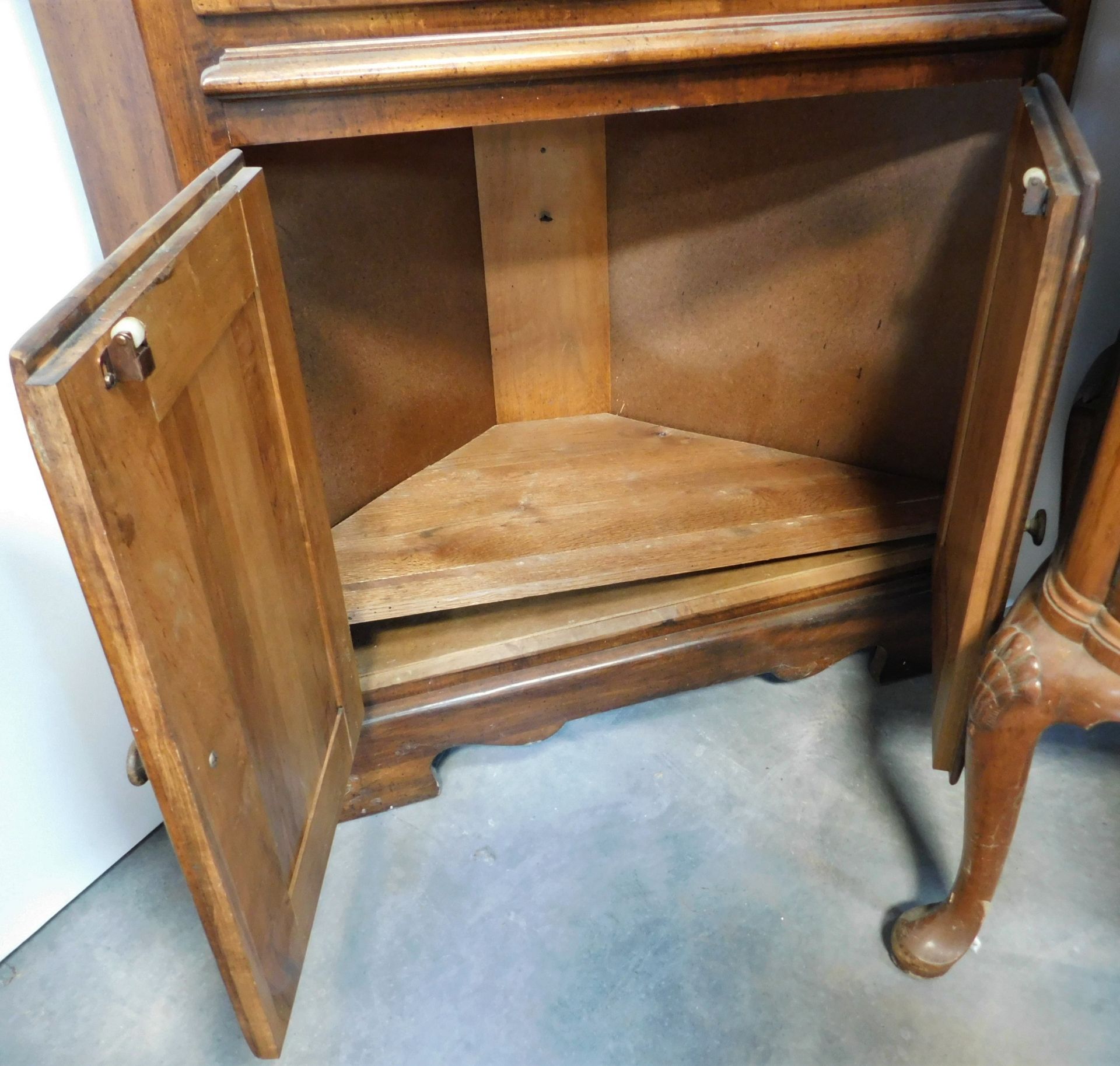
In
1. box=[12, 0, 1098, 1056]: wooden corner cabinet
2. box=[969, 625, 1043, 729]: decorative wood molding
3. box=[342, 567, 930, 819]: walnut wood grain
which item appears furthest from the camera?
box=[342, 567, 930, 819]: walnut wood grain

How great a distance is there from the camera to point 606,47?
84 cm

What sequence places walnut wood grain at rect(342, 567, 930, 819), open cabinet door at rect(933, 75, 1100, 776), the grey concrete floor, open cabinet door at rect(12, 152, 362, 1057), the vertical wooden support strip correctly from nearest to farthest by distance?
open cabinet door at rect(12, 152, 362, 1057) < open cabinet door at rect(933, 75, 1100, 776) < the grey concrete floor < walnut wood grain at rect(342, 567, 930, 819) < the vertical wooden support strip

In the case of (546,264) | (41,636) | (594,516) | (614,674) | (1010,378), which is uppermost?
(1010,378)

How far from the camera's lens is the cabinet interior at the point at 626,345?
1.24 m

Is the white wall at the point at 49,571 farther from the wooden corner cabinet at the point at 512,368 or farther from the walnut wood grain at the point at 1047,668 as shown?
the walnut wood grain at the point at 1047,668

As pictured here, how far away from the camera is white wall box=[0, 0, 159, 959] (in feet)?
2.94

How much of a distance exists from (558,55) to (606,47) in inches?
1.9

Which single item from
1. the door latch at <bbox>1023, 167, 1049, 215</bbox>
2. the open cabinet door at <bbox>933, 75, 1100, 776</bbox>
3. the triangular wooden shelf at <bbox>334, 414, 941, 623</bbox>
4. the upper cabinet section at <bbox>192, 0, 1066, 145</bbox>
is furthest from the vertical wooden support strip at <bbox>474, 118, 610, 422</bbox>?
the door latch at <bbox>1023, 167, 1049, 215</bbox>

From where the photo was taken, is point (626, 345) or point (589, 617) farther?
point (626, 345)

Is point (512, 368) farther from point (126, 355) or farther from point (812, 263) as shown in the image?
point (126, 355)

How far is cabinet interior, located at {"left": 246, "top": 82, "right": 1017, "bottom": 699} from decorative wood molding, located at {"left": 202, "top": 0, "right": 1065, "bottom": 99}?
0.29 m

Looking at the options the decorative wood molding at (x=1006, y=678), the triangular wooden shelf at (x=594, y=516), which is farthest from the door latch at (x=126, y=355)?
the decorative wood molding at (x=1006, y=678)

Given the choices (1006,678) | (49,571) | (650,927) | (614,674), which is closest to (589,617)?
(614,674)

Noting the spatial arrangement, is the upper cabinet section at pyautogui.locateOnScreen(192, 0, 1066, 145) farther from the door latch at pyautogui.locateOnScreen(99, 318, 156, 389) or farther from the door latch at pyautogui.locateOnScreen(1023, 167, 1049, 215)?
the door latch at pyautogui.locateOnScreen(99, 318, 156, 389)
